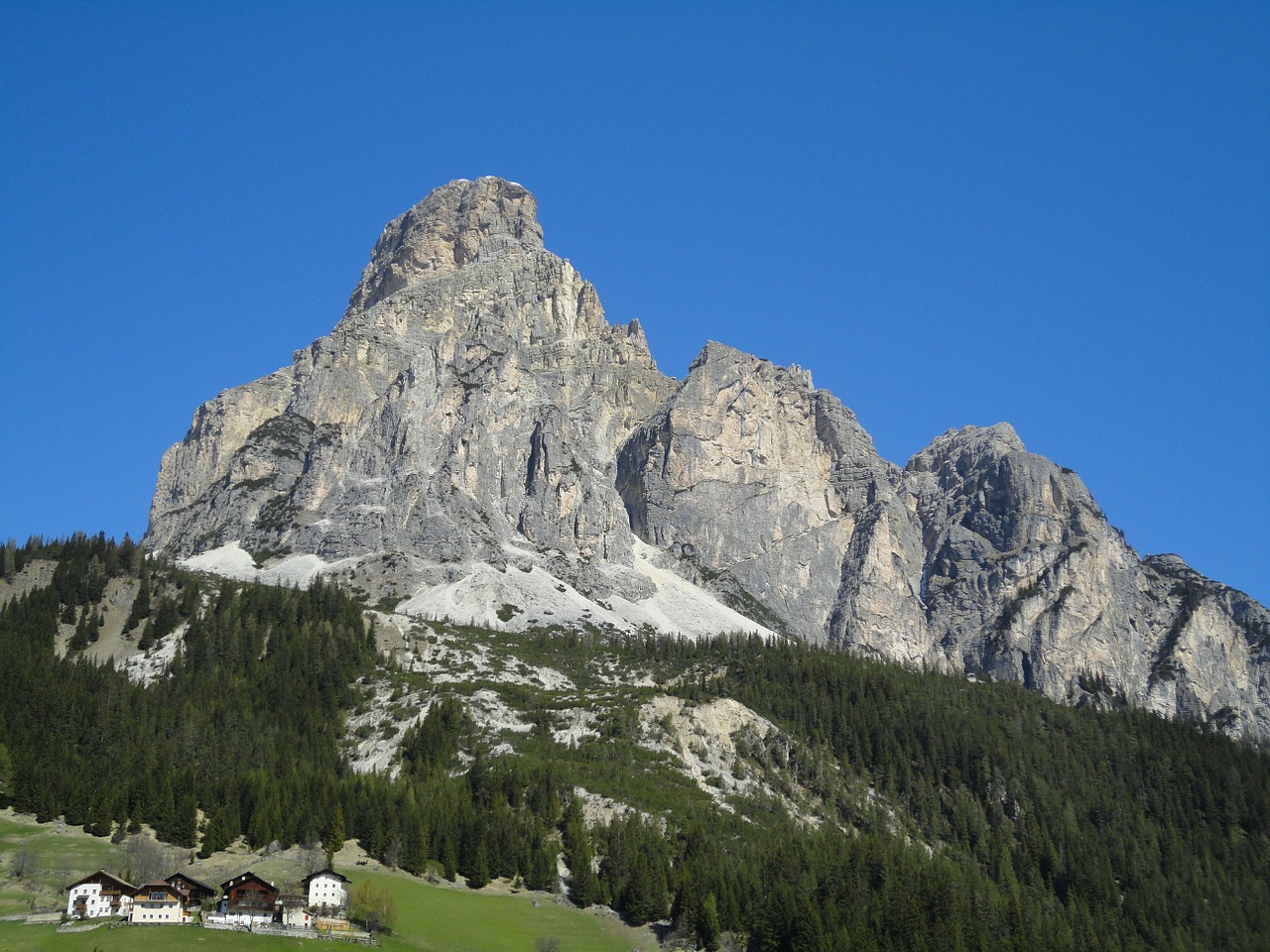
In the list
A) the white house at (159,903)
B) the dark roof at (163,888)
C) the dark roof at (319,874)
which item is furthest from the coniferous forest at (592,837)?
the white house at (159,903)

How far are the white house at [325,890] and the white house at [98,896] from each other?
14851 mm

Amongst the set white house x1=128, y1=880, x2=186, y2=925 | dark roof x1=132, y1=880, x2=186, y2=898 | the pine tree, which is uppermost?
the pine tree

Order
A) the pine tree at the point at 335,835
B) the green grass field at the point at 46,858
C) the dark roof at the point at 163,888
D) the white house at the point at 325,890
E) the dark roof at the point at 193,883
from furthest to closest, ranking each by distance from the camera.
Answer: the pine tree at the point at 335,835 < the white house at the point at 325,890 < the dark roof at the point at 193,883 < the dark roof at the point at 163,888 < the green grass field at the point at 46,858

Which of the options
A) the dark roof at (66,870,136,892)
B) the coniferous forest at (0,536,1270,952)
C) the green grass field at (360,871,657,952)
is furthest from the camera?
the coniferous forest at (0,536,1270,952)

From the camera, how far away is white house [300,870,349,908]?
124 meters

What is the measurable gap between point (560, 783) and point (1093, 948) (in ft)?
214

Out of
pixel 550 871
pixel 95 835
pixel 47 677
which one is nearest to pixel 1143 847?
pixel 550 871

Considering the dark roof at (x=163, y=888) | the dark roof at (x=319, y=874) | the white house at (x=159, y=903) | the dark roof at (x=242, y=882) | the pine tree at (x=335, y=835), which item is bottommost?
the white house at (x=159, y=903)

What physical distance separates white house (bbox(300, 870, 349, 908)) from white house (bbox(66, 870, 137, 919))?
14851 mm

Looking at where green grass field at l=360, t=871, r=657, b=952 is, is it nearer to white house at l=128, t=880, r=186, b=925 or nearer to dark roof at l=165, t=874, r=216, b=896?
dark roof at l=165, t=874, r=216, b=896

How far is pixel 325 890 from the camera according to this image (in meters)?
126

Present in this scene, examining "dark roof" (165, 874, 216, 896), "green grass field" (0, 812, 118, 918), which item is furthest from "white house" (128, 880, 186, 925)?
"green grass field" (0, 812, 118, 918)

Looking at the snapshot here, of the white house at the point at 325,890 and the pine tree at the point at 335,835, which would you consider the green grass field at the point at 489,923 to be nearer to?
the white house at the point at 325,890

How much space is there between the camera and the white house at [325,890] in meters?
124
